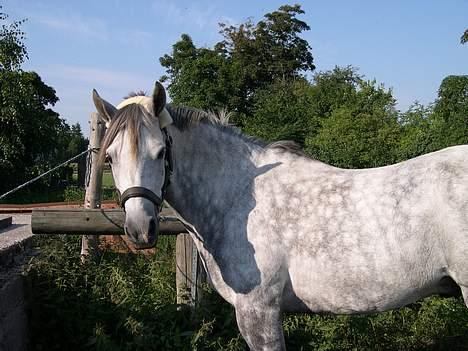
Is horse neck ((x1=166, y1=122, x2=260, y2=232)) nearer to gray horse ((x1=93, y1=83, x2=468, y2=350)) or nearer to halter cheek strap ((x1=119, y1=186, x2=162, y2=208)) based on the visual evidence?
gray horse ((x1=93, y1=83, x2=468, y2=350))

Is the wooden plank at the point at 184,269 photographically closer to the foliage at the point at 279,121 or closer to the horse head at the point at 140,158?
the horse head at the point at 140,158

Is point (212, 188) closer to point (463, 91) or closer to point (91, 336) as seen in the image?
point (91, 336)

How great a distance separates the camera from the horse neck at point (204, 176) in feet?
10.2

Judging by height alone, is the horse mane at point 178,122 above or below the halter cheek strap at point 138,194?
above

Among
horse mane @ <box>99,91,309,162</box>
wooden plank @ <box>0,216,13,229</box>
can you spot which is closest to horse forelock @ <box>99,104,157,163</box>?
horse mane @ <box>99,91,309,162</box>

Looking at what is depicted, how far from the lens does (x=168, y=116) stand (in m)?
2.94

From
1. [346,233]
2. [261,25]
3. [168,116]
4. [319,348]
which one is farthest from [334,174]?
[261,25]

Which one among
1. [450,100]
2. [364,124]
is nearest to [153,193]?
[364,124]

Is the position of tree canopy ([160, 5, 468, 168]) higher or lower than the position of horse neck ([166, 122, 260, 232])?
higher

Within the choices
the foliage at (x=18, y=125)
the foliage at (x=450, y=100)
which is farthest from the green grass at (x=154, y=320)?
the foliage at (x=450, y=100)

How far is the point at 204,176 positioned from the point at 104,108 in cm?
82

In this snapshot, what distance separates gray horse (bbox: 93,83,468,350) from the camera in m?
2.61

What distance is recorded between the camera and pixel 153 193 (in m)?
2.68

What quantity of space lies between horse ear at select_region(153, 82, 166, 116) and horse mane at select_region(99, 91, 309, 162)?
0.24ft
